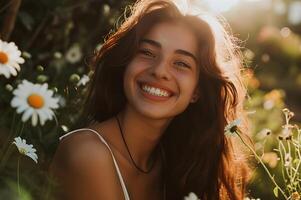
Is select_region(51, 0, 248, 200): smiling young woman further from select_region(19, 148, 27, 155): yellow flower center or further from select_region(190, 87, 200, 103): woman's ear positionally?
select_region(19, 148, 27, 155): yellow flower center

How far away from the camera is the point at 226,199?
309cm

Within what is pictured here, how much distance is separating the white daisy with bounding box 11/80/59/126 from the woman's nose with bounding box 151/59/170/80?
0.72m

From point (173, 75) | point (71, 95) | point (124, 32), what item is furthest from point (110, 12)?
point (173, 75)

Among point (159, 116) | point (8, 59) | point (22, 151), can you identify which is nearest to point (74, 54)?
point (159, 116)

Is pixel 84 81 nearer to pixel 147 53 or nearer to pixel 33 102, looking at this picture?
pixel 147 53

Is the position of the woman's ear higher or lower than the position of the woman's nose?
lower

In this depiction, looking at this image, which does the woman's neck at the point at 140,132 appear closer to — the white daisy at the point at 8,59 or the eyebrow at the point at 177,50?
the eyebrow at the point at 177,50

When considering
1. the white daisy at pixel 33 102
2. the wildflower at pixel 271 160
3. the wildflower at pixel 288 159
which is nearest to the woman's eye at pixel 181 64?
the wildflower at pixel 288 159

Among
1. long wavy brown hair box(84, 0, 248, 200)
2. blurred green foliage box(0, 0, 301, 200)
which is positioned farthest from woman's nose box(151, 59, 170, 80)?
blurred green foliage box(0, 0, 301, 200)

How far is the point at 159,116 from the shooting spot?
2668mm

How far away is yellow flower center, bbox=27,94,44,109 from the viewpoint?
1860 millimetres

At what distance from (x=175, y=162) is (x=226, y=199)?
293 mm

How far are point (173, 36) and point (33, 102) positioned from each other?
0.97m

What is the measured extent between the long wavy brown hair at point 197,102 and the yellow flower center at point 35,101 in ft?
2.97
